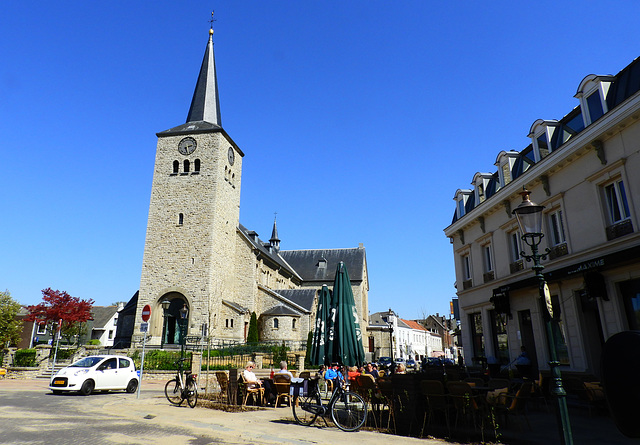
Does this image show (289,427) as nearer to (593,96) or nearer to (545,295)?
(545,295)

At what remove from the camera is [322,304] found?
12.4 metres

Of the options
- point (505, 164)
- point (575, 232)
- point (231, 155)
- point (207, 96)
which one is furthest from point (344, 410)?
point (207, 96)

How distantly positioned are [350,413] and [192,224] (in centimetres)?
2482

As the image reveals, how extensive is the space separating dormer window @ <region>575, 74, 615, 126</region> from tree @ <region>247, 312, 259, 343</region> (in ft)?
87.2

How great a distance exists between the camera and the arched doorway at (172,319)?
2871cm

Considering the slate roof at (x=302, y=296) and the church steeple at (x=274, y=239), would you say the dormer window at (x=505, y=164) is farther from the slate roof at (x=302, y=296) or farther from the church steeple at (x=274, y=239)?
A: the church steeple at (x=274, y=239)

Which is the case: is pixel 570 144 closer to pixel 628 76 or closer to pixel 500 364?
pixel 628 76

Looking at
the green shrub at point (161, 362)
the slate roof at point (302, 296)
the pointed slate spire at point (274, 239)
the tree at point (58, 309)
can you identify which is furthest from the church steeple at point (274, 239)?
the green shrub at point (161, 362)

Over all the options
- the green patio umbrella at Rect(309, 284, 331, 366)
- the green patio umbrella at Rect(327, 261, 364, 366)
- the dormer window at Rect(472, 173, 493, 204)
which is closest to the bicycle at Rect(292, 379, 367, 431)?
the green patio umbrella at Rect(327, 261, 364, 366)

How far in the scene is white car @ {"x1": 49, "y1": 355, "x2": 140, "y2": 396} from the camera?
13.4 meters

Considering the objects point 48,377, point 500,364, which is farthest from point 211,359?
point 500,364

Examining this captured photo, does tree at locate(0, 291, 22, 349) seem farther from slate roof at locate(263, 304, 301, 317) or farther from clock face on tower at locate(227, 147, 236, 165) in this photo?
clock face on tower at locate(227, 147, 236, 165)

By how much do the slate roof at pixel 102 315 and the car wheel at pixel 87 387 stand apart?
160 feet

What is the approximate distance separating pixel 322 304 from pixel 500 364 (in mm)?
8158
